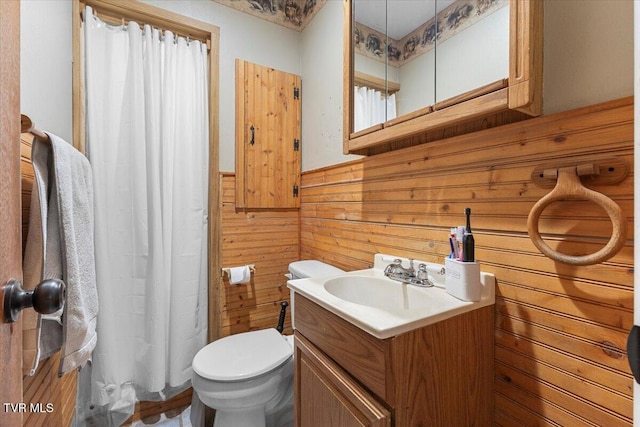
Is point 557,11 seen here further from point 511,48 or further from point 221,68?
point 221,68

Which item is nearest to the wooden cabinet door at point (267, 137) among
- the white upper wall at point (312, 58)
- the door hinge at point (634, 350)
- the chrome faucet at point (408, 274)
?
the white upper wall at point (312, 58)

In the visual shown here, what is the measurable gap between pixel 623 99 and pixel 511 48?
28cm

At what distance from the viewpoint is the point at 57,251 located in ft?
2.70

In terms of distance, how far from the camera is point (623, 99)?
651 mm

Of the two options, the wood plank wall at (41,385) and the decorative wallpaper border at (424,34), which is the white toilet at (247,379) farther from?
the decorative wallpaper border at (424,34)

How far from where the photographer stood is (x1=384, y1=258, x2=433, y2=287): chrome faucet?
3.35 ft

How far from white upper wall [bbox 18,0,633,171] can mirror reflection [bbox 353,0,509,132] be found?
145 millimetres

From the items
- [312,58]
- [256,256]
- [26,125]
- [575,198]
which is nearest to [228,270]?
[256,256]

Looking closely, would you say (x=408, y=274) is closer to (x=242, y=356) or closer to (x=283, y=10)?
(x=242, y=356)

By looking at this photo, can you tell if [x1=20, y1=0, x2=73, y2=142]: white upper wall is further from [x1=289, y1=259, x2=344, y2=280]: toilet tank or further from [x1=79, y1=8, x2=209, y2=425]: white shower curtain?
[x1=289, y1=259, x2=344, y2=280]: toilet tank

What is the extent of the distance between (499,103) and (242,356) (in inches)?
57.0

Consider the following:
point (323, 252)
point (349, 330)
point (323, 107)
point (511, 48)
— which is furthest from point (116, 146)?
point (511, 48)

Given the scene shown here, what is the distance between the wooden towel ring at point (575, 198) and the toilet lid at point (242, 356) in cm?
114

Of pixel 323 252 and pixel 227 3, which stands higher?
pixel 227 3
